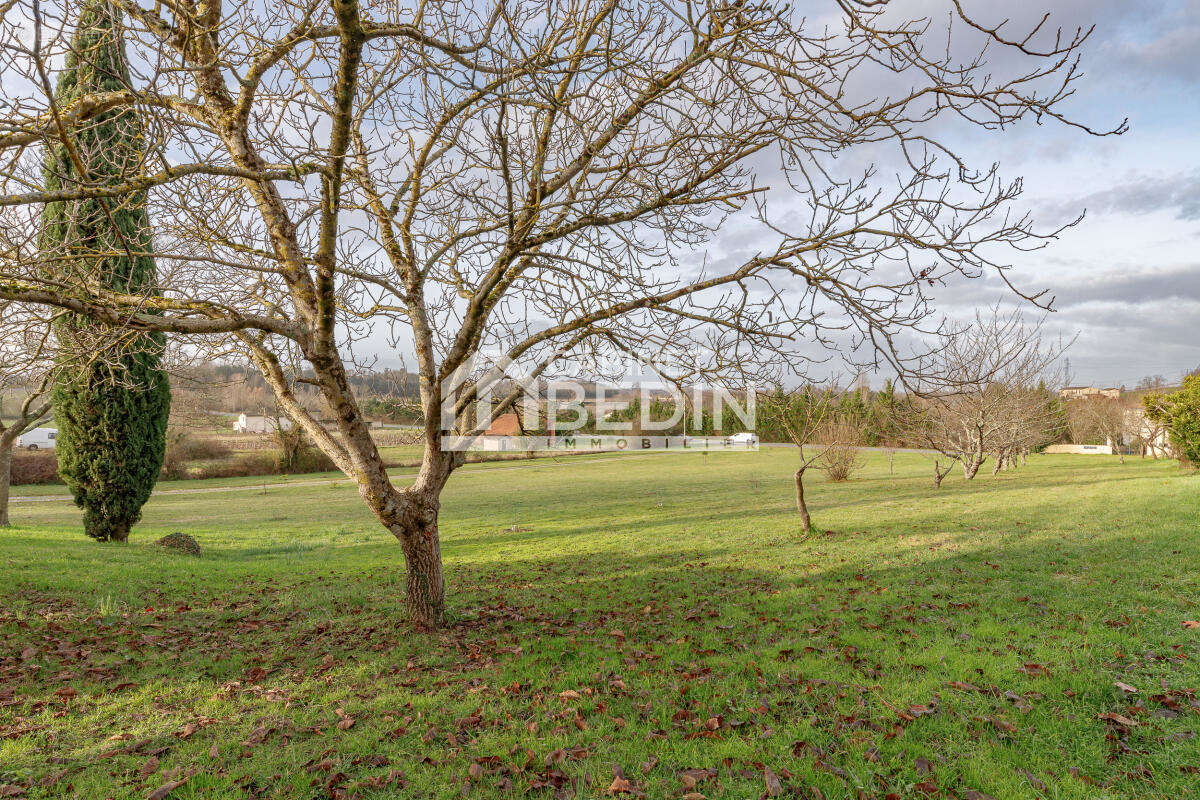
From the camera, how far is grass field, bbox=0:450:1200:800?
3471 millimetres

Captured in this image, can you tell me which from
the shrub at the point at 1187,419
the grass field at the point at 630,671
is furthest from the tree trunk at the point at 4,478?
the shrub at the point at 1187,419

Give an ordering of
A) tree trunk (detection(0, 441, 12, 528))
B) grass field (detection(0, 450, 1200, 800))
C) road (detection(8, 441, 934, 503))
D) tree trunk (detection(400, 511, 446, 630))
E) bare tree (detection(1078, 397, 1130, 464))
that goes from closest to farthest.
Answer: grass field (detection(0, 450, 1200, 800))
tree trunk (detection(400, 511, 446, 630))
tree trunk (detection(0, 441, 12, 528))
road (detection(8, 441, 934, 503))
bare tree (detection(1078, 397, 1130, 464))

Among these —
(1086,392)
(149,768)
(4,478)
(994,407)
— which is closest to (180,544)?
(4,478)

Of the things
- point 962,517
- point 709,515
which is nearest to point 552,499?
point 709,515

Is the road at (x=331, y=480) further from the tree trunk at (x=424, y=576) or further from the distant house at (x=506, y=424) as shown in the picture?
the tree trunk at (x=424, y=576)

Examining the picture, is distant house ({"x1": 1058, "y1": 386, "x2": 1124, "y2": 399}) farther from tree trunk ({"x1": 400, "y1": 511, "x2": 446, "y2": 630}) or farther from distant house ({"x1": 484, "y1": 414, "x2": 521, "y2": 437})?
tree trunk ({"x1": 400, "y1": 511, "x2": 446, "y2": 630})

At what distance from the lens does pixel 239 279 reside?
6.03 meters

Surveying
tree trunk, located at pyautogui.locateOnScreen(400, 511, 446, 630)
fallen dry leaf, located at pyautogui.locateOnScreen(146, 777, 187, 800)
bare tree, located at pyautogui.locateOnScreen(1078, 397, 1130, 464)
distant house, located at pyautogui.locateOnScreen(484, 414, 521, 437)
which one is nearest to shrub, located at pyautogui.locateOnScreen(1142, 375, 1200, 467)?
bare tree, located at pyautogui.locateOnScreen(1078, 397, 1130, 464)

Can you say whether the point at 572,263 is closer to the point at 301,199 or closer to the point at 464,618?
the point at 301,199

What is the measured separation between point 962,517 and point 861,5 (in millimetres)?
13312

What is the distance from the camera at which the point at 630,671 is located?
510cm

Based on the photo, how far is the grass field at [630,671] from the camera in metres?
3.47

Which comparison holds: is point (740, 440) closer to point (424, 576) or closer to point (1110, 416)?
point (1110, 416)

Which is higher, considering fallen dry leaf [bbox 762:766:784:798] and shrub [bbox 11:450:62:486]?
shrub [bbox 11:450:62:486]
